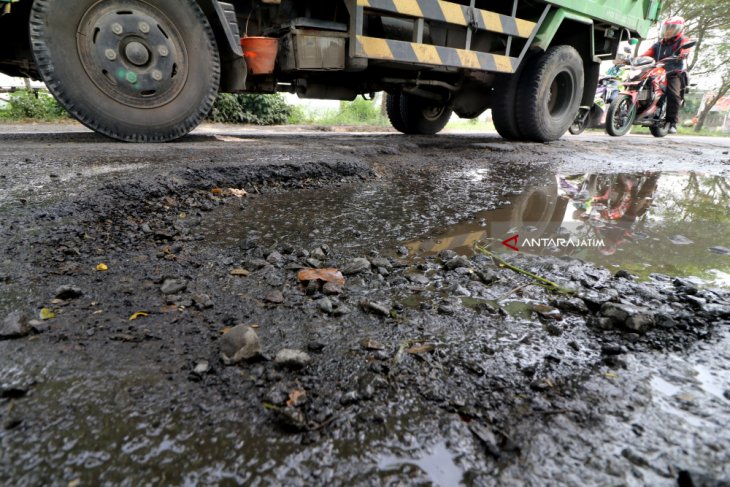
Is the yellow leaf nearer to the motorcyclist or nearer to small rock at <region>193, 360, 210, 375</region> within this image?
small rock at <region>193, 360, 210, 375</region>

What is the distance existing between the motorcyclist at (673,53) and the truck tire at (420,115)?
4.81m

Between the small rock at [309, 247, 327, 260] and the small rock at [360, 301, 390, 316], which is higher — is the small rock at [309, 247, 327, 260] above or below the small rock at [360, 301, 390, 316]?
above

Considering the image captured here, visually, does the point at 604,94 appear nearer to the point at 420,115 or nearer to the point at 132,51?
the point at 420,115

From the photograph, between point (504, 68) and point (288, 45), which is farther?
point (504, 68)

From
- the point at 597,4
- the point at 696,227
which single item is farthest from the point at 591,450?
the point at 597,4

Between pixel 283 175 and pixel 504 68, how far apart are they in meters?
2.92

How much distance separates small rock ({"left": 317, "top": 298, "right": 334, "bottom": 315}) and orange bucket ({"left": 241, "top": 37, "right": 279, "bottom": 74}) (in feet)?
8.85

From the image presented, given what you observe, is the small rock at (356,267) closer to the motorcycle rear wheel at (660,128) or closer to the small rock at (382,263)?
the small rock at (382,263)

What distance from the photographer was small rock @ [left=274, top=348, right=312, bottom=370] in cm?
86

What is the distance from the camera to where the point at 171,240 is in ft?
5.20

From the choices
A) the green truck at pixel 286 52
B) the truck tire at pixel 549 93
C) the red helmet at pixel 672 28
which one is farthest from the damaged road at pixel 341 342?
the red helmet at pixel 672 28

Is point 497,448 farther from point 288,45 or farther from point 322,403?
point 288,45

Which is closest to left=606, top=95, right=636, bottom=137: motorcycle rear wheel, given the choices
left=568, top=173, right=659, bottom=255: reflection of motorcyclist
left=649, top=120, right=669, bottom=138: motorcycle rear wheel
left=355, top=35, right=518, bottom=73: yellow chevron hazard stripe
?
left=649, top=120, right=669, bottom=138: motorcycle rear wheel

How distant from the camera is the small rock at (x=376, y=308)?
3.61 ft
